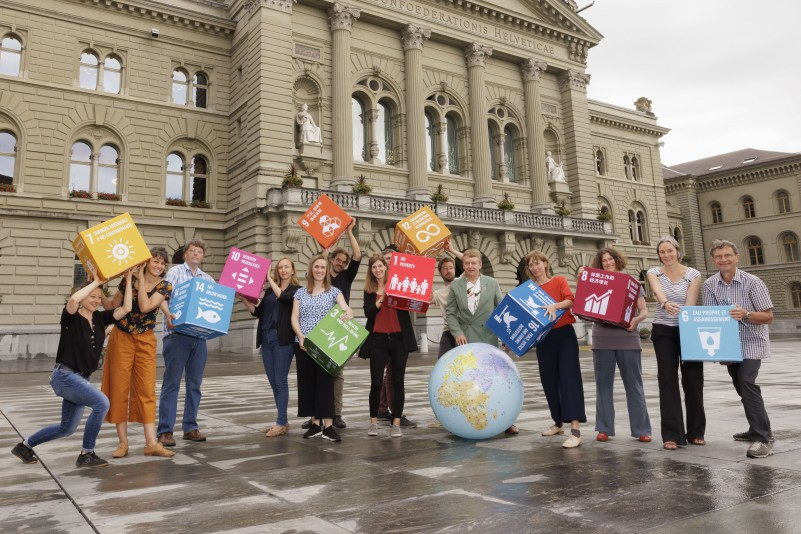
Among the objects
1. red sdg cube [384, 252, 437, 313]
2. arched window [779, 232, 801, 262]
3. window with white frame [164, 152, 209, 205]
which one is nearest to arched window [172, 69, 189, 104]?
window with white frame [164, 152, 209, 205]

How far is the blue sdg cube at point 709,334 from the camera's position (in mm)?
5555

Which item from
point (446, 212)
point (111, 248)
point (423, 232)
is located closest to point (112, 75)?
point (446, 212)

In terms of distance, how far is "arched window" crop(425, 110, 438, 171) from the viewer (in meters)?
32.9

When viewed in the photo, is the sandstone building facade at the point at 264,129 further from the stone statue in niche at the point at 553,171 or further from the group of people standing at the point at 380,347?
the group of people standing at the point at 380,347

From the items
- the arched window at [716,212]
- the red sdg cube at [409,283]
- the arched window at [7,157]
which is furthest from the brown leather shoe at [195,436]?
the arched window at [716,212]

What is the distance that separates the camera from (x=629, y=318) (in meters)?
6.29

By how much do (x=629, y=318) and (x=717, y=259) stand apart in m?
1.04

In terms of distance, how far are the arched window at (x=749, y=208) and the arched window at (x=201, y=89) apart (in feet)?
161

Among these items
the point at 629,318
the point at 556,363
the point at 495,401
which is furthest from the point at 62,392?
the point at 629,318

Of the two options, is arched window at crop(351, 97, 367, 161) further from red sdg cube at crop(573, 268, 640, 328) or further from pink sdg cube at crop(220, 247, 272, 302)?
red sdg cube at crop(573, 268, 640, 328)

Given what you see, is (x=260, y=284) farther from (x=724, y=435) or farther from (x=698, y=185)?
(x=698, y=185)

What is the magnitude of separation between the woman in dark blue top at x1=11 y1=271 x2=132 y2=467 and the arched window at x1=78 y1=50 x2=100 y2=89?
2530cm

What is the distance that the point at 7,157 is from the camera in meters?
25.0

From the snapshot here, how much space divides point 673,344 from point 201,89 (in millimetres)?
28383
